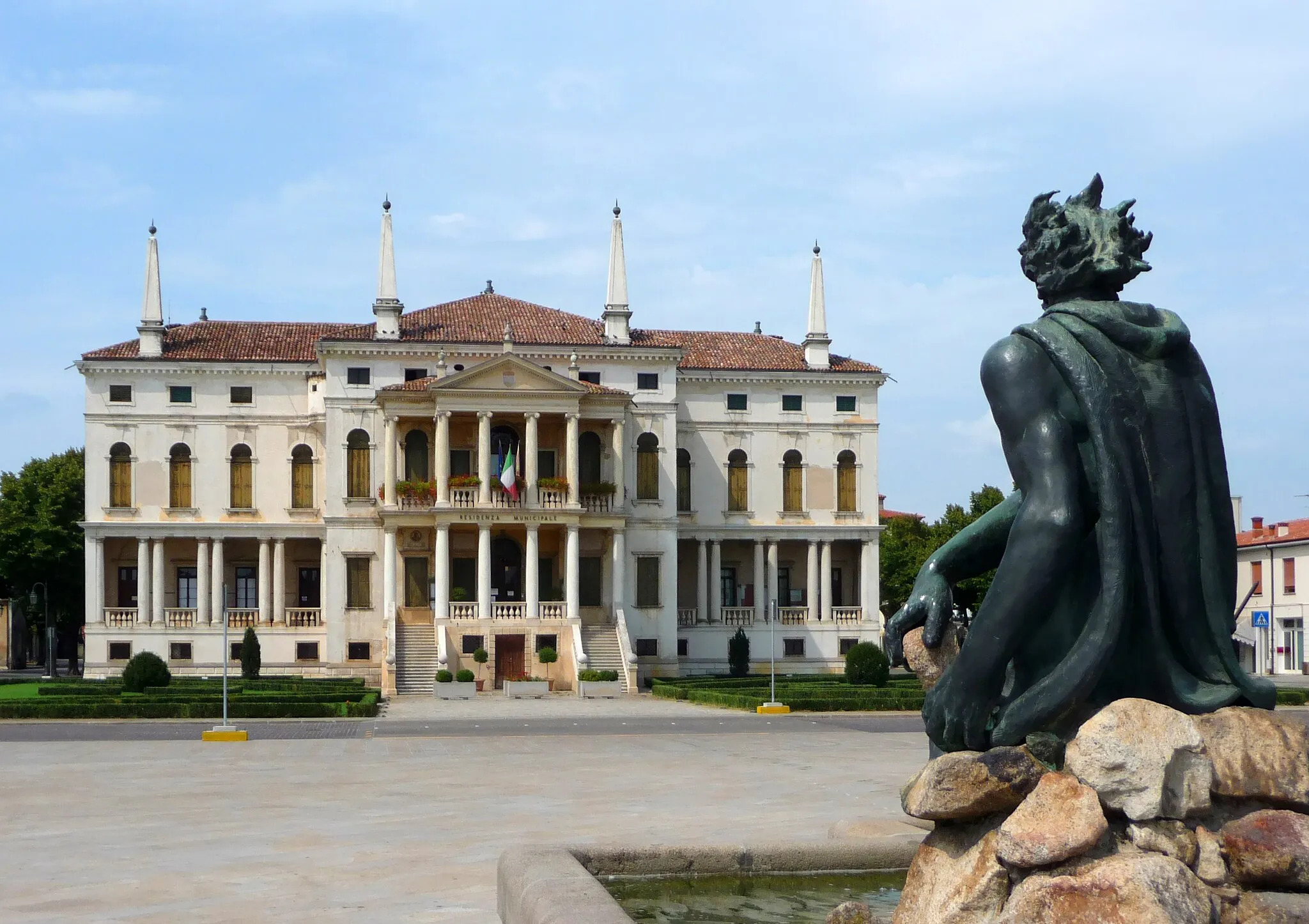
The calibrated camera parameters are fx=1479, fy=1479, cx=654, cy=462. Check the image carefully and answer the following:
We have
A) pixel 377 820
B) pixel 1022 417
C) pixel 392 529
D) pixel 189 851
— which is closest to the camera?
pixel 1022 417

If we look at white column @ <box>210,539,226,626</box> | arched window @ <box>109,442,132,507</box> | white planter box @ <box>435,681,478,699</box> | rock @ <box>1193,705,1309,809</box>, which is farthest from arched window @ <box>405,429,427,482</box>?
rock @ <box>1193,705,1309,809</box>

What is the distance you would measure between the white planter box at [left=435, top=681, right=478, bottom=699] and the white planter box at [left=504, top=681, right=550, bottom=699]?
112 cm

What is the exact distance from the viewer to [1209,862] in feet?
18.0

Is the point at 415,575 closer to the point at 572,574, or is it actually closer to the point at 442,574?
the point at 442,574

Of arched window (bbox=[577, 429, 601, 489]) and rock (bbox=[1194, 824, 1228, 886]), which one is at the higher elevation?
arched window (bbox=[577, 429, 601, 489])

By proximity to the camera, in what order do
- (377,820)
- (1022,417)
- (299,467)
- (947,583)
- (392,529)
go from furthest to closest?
(299,467), (392,529), (377,820), (947,583), (1022,417)

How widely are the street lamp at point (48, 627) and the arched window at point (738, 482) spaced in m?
28.6

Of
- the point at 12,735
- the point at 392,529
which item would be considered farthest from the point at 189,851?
the point at 392,529

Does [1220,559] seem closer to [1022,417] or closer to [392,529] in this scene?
[1022,417]

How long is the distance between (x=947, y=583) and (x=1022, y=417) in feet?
3.00

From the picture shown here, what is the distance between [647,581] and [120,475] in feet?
68.8

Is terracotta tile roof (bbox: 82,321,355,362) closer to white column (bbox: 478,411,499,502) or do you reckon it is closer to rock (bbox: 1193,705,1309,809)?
white column (bbox: 478,411,499,502)

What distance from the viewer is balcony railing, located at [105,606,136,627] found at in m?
57.0

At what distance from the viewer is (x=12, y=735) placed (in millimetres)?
30703
